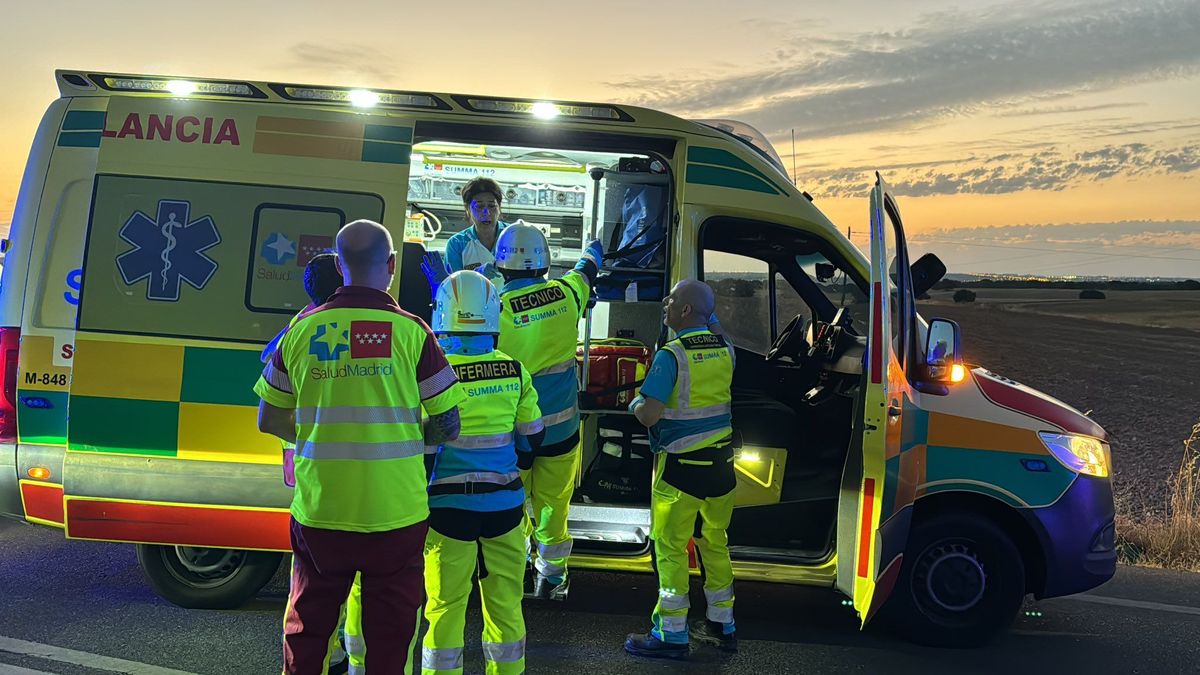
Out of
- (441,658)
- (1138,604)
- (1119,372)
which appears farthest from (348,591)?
(1119,372)

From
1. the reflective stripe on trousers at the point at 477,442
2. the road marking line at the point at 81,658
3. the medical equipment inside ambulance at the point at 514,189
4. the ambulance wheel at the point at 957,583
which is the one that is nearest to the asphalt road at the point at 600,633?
the road marking line at the point at 81,658

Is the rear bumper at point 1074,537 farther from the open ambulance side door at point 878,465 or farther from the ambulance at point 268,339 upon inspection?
the open ambulance side door at point 878,465

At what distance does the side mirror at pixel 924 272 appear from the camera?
14.6 feet

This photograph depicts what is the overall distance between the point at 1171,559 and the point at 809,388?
10.5 ft

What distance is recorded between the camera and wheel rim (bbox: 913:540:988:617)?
425cm

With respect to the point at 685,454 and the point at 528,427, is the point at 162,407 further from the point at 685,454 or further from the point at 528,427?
the point at 685,454

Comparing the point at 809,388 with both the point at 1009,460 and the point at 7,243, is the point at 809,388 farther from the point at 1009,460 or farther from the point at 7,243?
the point at 7,243

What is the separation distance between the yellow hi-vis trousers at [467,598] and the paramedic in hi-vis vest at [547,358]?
924mm

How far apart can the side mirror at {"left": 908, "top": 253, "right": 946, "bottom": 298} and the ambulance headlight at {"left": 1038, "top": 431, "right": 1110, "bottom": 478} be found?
87 centimetres

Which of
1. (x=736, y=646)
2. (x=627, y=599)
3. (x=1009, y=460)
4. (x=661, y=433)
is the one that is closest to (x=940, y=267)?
(x=1009, y=460)

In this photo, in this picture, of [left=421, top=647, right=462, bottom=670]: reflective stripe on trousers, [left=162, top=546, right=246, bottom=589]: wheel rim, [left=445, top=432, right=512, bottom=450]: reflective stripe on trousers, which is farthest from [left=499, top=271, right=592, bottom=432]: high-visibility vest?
[left=162, top=546, right=246, bottom=589]: wheel rim

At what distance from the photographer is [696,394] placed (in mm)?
3967

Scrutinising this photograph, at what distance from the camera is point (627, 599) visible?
488 cm

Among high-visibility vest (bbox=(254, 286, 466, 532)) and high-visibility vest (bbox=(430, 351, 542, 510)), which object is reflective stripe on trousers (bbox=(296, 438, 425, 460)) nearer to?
high-visibility vest (bbox=(254, 286, 466, 532))
